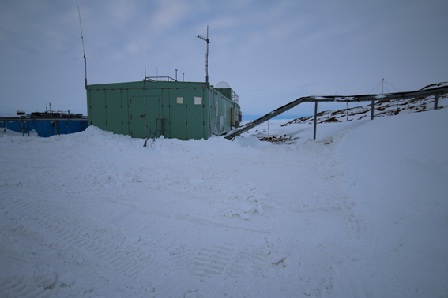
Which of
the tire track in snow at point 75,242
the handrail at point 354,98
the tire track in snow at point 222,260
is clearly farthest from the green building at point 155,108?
the tire track in snow at point 222,260

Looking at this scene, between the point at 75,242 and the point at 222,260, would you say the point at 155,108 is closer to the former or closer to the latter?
the point at 75,242

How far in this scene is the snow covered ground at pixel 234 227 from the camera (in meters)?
3.16

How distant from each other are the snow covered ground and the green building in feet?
20.3

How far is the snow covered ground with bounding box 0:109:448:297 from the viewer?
3162 mm

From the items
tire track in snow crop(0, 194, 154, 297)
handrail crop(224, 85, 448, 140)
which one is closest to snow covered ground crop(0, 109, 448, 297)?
tire track in snow crop(0, 194, 154, 297)

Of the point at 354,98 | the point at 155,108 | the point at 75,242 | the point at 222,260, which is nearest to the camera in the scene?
the point at 222,260

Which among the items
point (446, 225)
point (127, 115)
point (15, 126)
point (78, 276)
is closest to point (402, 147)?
point (446, 225)

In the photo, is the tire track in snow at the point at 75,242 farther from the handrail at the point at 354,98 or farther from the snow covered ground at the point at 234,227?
the handrail at the point at 354,98

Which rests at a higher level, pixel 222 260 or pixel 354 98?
pixel 354 98

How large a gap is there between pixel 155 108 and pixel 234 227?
11946 mm

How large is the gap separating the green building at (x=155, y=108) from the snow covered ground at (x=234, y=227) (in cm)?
619

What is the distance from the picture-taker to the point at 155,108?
49.1ft

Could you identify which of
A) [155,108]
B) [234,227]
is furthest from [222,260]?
[155,108]

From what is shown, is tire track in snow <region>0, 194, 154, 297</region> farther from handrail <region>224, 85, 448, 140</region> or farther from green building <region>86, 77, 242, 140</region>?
handrail <region>224, 85, 448, 140</region>
